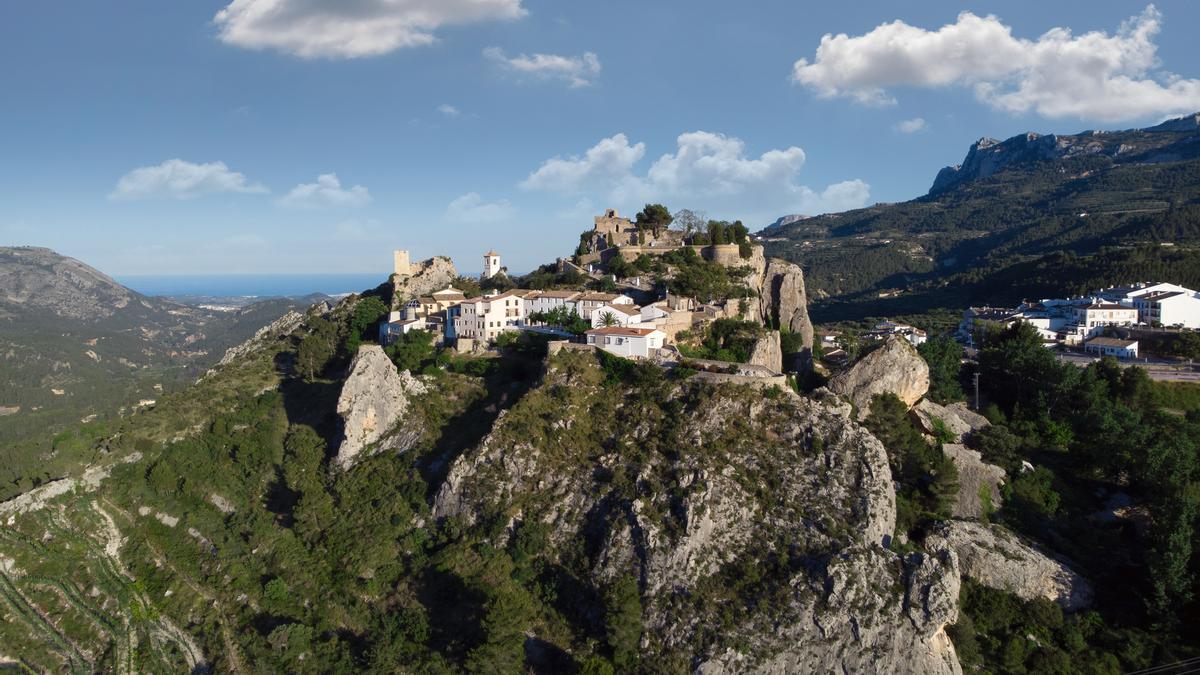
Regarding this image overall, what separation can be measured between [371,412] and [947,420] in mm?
37510

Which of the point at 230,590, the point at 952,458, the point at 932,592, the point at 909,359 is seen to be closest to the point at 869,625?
the point at 932,592

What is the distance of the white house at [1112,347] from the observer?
62281mm

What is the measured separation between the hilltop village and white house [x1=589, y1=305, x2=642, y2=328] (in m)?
0.08

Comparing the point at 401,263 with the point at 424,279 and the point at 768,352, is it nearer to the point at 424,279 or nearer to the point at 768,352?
the point at 424,279

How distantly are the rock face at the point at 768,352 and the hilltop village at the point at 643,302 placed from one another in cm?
8

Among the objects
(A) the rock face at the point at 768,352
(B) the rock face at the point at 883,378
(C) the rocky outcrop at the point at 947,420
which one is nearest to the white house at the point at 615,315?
(A) the rock face at the point at 768,352

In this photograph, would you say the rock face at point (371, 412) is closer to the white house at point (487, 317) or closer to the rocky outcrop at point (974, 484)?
the white house at point (487, 317)

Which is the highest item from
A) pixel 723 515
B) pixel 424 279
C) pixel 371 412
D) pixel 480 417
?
pixel 424 279

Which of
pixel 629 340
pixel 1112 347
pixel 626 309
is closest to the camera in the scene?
pixel 629 340

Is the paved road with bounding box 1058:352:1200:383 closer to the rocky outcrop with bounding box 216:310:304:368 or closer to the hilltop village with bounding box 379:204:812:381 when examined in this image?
the hilltop village with bounding box 379:204:812:381

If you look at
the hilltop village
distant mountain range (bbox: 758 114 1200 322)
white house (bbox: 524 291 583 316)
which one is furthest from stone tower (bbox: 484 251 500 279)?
distant mountain range (bbox: 758 114 1200 322)


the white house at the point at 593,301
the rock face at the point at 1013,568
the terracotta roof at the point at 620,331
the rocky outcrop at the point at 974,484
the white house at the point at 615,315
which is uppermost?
the white house at the point at 593,301

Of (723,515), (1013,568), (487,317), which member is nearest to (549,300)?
(487,317)

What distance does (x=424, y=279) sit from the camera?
6875 centimetres
